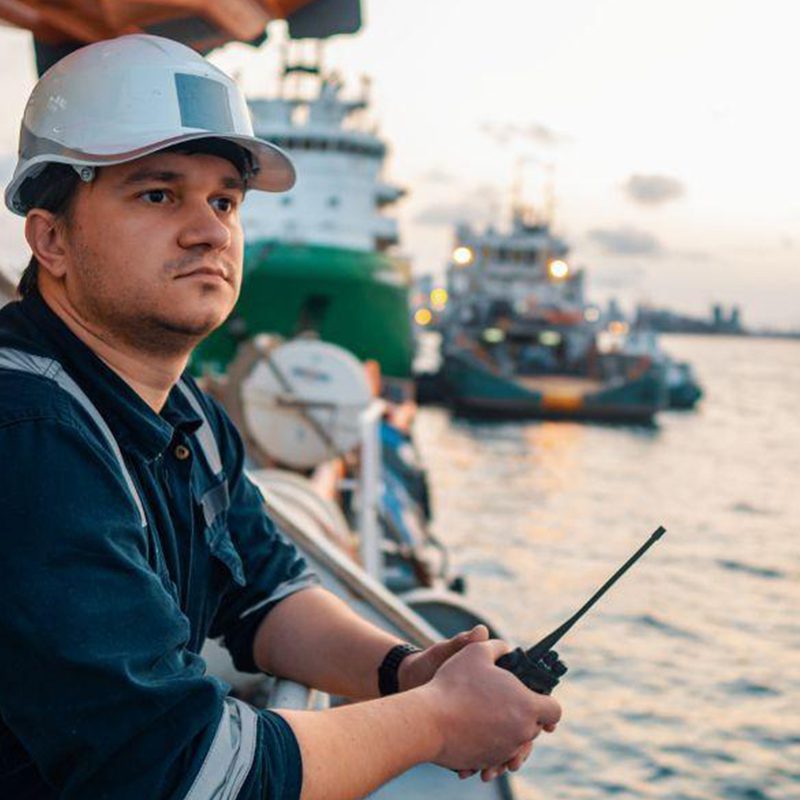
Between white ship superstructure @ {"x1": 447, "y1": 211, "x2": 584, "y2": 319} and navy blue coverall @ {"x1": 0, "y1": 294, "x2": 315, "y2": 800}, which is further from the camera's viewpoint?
white ship superstructure @ {"x1": 447, "y1": 211, "x2": 584, "y2": 319}

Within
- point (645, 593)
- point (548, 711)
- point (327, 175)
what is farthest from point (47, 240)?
point (327, 175)

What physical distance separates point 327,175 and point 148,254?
38.3m

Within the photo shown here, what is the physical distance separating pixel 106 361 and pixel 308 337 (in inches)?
450

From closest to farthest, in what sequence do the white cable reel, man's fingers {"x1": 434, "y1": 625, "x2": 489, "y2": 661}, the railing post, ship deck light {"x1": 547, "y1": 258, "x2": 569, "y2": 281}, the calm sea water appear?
man's fingers {"x1": 434, "y1": 625, "x2": 489, "y2": 661} < the railing post < the calm sea water < the white cable reel < ship deck light {"x1": 547, "y1": 258, "x2": 569, "y2": 281}

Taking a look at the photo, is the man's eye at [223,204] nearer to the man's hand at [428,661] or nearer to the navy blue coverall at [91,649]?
the navy blue coverall at [91,649]

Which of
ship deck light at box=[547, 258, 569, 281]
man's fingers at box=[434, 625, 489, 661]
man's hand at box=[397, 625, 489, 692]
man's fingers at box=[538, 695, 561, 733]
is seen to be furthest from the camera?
ship deck light at box=[547, 258, 569, 281]

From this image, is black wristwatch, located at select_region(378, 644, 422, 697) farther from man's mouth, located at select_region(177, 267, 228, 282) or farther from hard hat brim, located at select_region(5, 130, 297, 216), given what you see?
hard hat brim, located at select_region(5, 130, 297, 216)

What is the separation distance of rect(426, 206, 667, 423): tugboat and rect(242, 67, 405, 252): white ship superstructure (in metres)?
8.64

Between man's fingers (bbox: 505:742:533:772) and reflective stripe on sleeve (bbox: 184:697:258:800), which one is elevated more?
reflective stripe on sleeve (bbox: 184:697:258:800)

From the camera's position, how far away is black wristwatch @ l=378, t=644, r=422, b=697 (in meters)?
2.36

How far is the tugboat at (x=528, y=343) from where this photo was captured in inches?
1764

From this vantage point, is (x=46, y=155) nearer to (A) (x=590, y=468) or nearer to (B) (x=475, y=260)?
(A) (x=590, y=468)

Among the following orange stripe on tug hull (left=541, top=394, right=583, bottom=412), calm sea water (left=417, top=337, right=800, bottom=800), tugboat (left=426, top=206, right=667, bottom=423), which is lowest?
calm sea water (left=417, top=337, right=800, bottom=800)

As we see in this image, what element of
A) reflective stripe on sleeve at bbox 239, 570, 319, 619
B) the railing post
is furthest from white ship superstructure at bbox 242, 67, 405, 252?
reflective stripe on sleeve at bbox 239, 570, 319, 619
